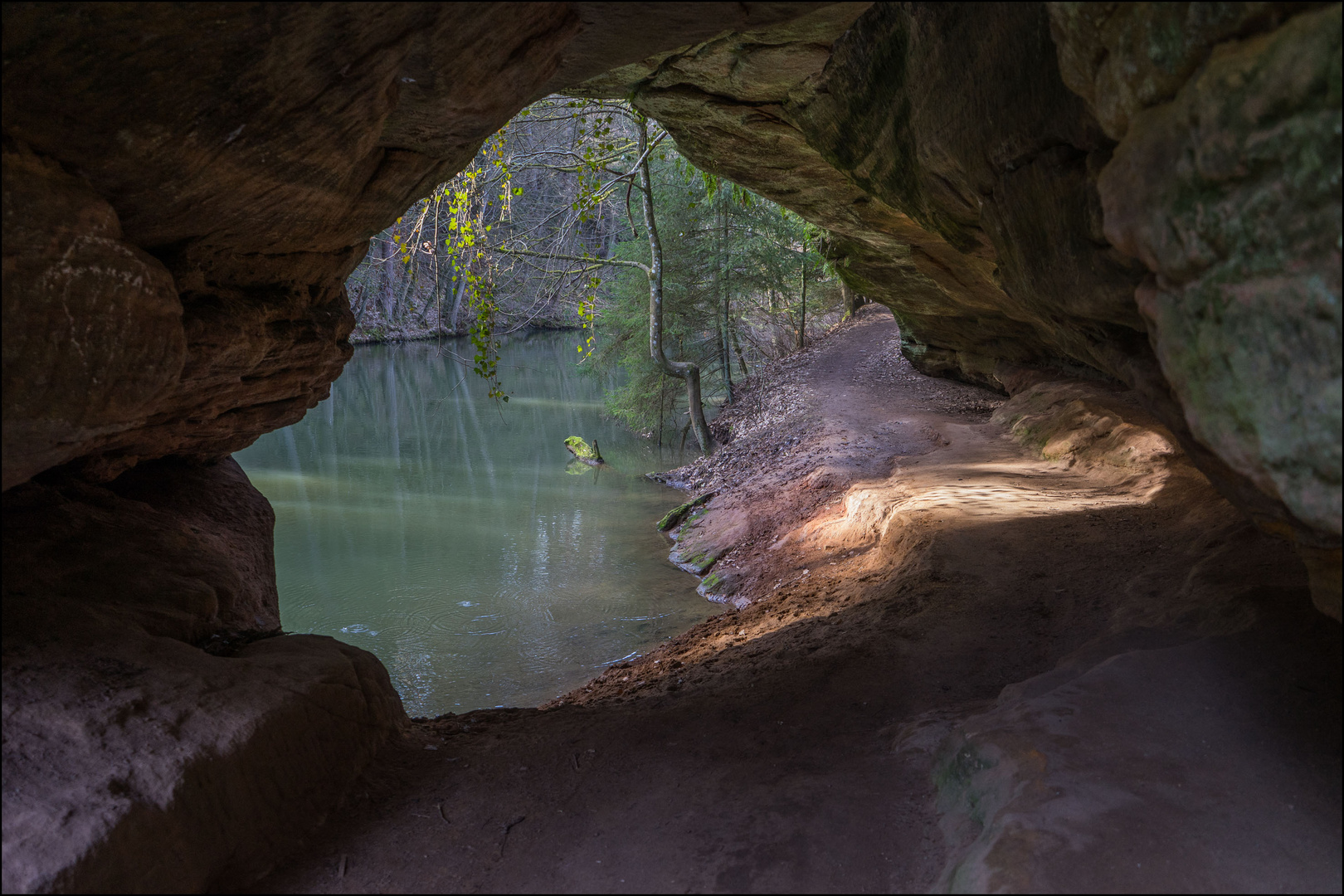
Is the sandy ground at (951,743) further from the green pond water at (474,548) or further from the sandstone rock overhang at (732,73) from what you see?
the green pond water at (474,548)

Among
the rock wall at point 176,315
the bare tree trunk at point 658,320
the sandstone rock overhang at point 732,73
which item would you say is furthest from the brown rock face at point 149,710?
the bare tree trunk at point 658,320

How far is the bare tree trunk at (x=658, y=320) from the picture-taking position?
53.5ft

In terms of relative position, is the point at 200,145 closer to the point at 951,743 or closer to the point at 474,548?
the point at 951,743

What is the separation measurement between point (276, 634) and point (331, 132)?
3.09 meters

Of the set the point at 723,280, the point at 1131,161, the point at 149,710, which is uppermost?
the point at 723,280

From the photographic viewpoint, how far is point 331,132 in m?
4.04

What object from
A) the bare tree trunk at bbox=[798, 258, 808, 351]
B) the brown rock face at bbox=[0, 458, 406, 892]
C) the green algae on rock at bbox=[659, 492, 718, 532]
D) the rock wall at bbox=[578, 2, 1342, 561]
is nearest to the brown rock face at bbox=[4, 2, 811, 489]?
the brown rock face at bbox=[0, 458, 406, 892]

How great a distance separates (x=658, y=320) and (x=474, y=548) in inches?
263

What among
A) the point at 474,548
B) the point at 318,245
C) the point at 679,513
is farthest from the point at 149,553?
the point at 679,513

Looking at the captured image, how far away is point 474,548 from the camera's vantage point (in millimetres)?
12734

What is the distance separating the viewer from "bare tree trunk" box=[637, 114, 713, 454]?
16.3 m

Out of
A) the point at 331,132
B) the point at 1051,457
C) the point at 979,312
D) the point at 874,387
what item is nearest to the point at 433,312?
the point at 874,387

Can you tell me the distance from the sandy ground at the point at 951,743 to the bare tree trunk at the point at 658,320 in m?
9.77

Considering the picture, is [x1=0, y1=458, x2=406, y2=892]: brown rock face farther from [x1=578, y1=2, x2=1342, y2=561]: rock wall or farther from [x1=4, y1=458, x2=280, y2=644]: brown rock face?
[x1=578, y1=2, x2=1342, y2=561]: rock wall
